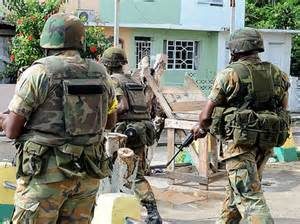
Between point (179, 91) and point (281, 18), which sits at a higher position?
point (281, 18)

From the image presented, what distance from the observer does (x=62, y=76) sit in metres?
3.77

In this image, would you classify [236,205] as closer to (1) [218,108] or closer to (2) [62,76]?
(1) [218,108]

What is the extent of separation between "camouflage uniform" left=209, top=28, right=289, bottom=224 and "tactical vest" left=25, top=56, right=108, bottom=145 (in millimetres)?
1587

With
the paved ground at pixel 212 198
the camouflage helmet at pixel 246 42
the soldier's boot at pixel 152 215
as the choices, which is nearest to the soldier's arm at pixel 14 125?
the camouflage helmet at pixel 246 42

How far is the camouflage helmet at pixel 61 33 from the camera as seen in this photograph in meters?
3.88

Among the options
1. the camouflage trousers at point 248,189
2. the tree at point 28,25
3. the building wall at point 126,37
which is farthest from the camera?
the building wall at point 126,37

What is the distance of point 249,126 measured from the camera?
516 cm

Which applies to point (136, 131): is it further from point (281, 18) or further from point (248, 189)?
point (281, 18)

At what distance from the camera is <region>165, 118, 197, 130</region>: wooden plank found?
26.0 feet

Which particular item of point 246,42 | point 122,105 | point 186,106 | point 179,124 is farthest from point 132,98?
point 186,106

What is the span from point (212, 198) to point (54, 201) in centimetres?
426

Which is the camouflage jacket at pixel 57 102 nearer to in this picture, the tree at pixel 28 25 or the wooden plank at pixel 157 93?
the wooden plank at pixel 157 93

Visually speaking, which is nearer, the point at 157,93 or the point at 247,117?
the point at 247,117

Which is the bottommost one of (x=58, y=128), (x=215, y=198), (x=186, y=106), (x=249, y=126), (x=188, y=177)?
(x=215, y=198)
